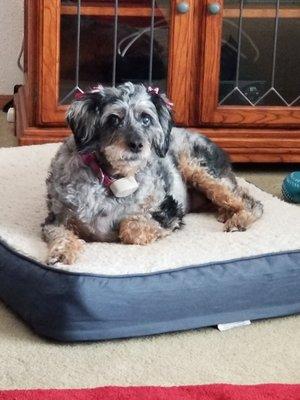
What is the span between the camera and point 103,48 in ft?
10.8

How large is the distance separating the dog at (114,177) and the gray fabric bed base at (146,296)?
10 cm

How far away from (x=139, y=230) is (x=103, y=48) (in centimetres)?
110

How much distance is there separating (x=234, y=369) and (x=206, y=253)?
13.7 inches

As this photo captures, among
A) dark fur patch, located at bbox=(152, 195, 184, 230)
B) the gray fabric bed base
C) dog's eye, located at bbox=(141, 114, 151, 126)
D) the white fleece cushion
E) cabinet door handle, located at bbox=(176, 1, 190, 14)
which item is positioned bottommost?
the gray fabric bed base

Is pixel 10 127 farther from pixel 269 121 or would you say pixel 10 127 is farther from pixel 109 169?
pixel 109 169

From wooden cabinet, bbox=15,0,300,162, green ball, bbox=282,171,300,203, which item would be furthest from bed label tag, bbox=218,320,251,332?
wooden cabinet, bbox=15,0,300,162

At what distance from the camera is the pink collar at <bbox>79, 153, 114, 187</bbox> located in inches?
94.3

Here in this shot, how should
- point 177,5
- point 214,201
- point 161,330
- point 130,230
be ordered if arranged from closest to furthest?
point 161,330 < point 130,230 < point 214,201 < point 177,5

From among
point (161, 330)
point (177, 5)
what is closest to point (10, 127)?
point (177, 5)

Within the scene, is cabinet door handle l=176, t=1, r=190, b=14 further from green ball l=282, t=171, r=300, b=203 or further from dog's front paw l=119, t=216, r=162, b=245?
dog's front paw l=119, t=216, r=162, b=245

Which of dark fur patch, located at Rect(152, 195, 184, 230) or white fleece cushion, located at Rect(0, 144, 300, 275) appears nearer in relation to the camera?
white fleece cushion, located at Rect(0, 144, 300, 275)

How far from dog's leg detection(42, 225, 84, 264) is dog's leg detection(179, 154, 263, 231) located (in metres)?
0.45

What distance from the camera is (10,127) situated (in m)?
3.97

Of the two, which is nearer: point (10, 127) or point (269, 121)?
point (269, 121)
